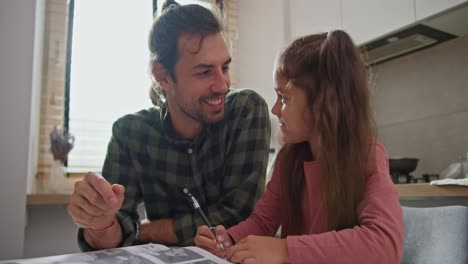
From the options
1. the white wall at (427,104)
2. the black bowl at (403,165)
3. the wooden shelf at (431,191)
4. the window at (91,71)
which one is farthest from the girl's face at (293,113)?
the window at (91,71)

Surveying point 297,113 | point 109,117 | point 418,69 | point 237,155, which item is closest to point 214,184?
point 237,155

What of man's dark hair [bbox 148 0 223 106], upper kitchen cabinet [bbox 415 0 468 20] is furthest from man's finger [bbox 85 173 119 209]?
upper kitchen cabinet [bbox 415 0 468 20]

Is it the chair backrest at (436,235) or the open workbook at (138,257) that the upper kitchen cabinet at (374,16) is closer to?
the chair backrest at (436,235)

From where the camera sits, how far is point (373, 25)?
2033 mm

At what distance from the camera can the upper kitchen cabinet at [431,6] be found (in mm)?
1666

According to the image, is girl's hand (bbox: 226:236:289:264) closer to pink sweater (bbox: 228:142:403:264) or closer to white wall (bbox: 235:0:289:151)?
pink sweater (bbox: 228:142:403:264)

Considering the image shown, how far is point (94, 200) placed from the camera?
2.30 ft

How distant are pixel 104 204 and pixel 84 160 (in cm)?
191

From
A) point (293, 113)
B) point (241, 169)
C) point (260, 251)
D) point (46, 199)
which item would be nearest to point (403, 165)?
point (241, 169)

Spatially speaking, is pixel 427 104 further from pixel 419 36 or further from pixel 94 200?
pixel 94 200

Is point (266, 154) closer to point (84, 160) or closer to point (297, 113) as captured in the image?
point (297, 113)

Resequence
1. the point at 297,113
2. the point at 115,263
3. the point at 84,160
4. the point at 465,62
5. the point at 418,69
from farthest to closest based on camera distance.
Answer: the point at 84,160 → the point at 418,69 → the point at 465,62 → the point at 297,113 → the point at 115,263

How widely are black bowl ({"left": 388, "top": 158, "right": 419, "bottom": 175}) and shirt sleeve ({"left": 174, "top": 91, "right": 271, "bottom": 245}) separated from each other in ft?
3.21

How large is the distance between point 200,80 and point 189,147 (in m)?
0.20
